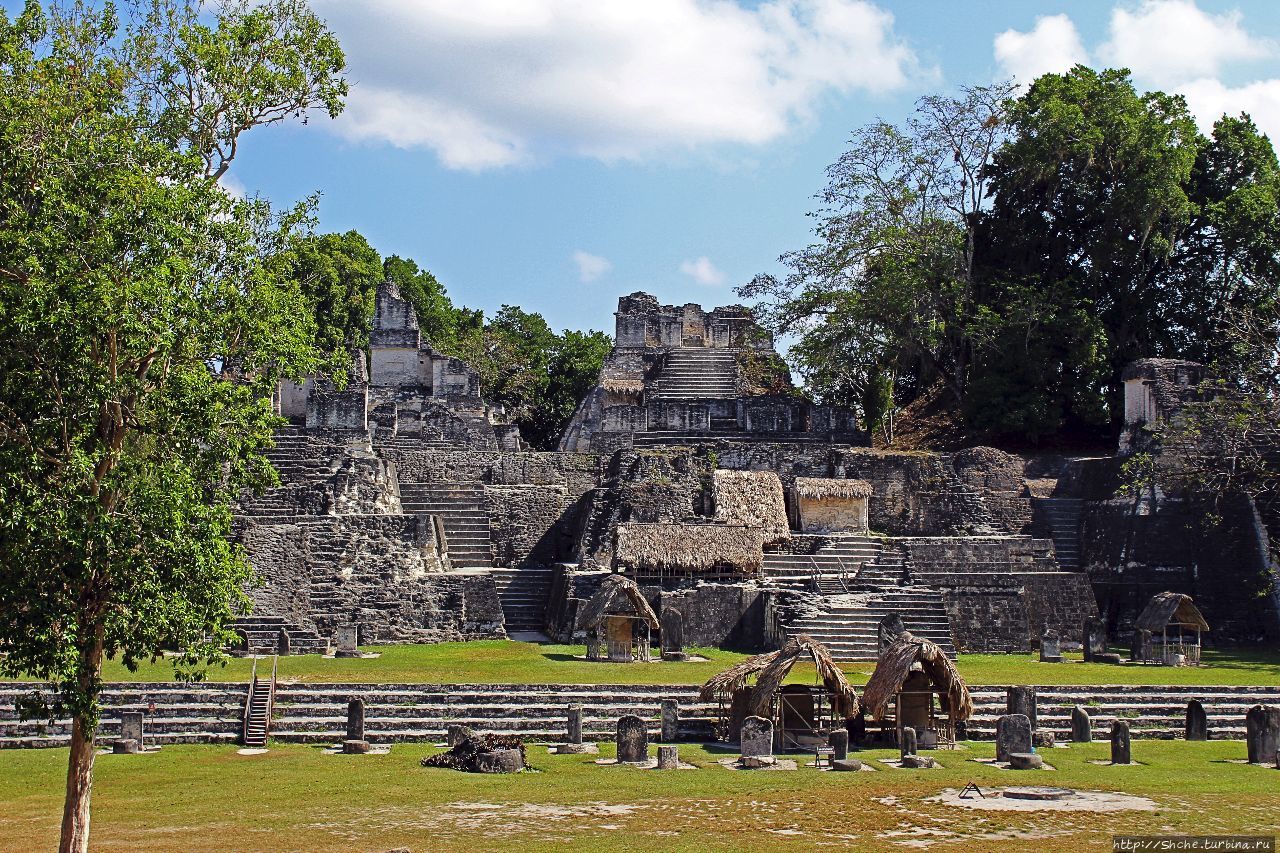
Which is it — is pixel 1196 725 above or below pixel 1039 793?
above

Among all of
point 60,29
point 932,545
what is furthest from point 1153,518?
point 60,29

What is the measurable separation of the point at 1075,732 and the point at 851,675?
3.31 m

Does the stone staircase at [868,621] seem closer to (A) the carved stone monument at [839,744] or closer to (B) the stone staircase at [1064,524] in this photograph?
(B) the stone staircase at [1064,524]

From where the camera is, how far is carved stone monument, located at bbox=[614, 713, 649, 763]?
1481cm

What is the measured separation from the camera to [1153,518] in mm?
26297

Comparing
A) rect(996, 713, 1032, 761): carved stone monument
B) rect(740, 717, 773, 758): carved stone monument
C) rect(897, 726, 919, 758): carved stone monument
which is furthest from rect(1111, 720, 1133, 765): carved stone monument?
rect(740, 717, 773, 758): carved stone monument

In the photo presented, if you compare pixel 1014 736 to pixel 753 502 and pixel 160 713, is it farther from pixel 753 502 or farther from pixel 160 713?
pixel 753 502

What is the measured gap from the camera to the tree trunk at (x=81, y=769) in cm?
1034

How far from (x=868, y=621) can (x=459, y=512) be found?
8619mm

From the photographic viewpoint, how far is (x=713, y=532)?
79.8ft

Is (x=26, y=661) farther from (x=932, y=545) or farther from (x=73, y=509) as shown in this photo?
(x=932, y=545)

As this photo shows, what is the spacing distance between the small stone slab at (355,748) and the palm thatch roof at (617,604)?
19.3 ft

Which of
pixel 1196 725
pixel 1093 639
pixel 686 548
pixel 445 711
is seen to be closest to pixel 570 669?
pixel 445 711

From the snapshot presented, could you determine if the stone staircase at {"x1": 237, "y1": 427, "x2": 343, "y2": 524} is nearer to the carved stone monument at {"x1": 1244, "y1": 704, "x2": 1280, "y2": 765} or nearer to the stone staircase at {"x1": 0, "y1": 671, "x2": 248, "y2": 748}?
the stone staircase at {"x1": 0, "y1": 671, "x2": 248, "y2": 748}
